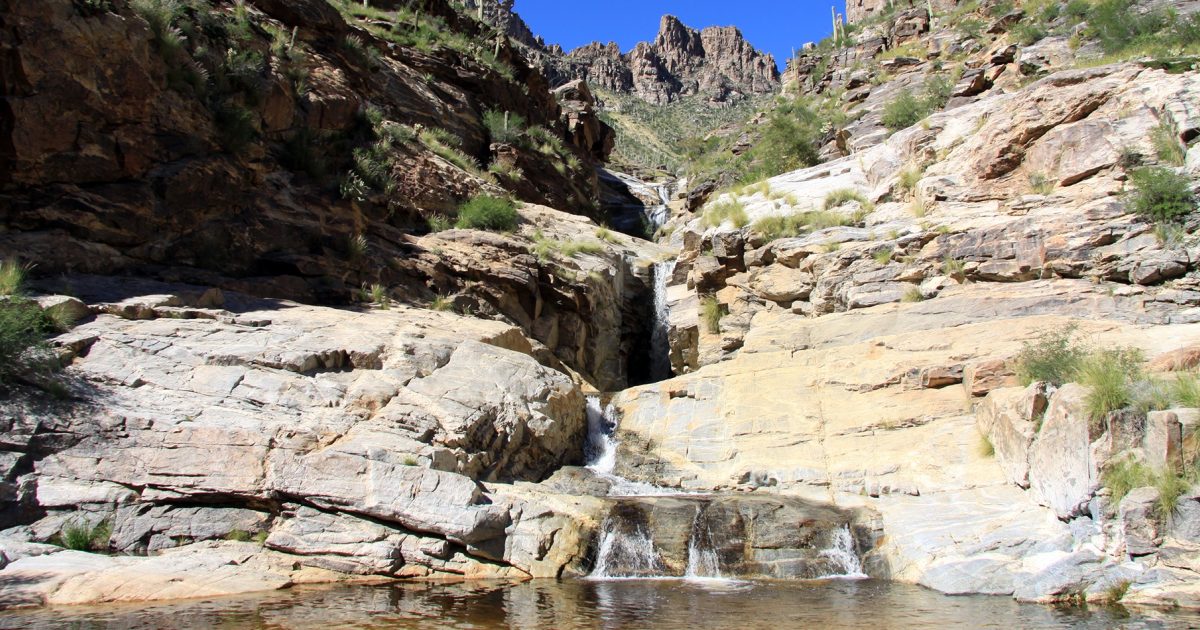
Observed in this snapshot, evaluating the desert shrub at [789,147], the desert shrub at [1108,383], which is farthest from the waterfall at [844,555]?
the desert shrub at [789,147]

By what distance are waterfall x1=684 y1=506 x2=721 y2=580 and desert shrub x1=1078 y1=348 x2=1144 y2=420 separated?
4853 millimetres

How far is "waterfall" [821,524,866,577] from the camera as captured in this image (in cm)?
942

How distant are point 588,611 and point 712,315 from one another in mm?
10979

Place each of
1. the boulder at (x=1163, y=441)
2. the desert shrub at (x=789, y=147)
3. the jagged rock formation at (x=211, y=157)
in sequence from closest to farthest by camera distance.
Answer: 1. the boulder at (x=1163, y=441)
2. the jagged rock formation at (x=211, y=157)
3. the desert shrub at (x=789, y=147)

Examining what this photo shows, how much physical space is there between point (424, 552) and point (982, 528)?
6.92m

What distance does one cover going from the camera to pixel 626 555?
972 centimetres

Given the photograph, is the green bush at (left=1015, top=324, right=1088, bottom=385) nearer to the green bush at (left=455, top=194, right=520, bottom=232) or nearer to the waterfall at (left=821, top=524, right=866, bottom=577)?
the waterfall at (left=821, top=524, right=866, bottom=577)

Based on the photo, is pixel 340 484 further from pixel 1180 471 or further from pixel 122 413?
pixel 1180 471

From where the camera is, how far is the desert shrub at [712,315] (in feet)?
57.2

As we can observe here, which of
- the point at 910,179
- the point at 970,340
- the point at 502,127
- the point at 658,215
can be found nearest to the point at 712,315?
the point at 910,179

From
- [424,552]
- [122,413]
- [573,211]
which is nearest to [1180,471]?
[424,552]

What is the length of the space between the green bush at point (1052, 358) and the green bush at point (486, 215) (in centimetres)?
1321

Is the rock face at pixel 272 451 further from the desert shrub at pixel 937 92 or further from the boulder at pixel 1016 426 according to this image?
the desert shrub at pixel 937 92

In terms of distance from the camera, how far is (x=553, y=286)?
18.4 metres
